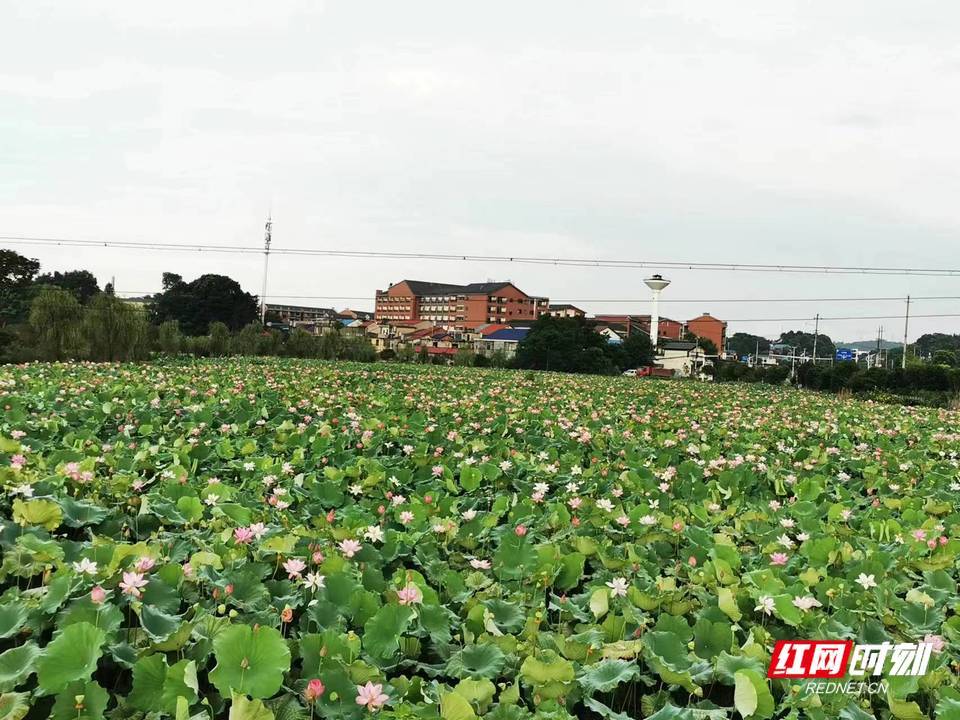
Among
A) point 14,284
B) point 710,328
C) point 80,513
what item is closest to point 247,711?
point 80,513

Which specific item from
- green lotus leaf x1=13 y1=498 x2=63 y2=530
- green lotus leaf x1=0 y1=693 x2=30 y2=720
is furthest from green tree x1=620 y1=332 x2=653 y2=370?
green lotus leaf x1=0 y1=693 x2=30 y2=720

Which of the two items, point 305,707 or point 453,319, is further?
point 453,319

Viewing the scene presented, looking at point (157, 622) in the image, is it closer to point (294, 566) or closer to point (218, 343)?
point (294, 566)

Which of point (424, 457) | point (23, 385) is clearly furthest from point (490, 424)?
point (23, 385)

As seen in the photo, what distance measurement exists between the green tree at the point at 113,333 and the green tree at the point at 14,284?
12020 millimetres

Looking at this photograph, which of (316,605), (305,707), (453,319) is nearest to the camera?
(305,707)

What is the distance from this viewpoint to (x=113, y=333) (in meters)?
18.2

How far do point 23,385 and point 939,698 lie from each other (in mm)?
8673

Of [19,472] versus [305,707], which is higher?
[19,472]

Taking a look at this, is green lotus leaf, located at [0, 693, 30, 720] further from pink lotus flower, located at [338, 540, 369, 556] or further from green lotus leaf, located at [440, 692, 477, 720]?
pink lotus flower, located at [338, 540, 369, 556]

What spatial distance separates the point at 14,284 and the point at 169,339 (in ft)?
46.4

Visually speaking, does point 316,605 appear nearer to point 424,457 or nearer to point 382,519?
point 382,519

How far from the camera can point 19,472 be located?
10.2ft

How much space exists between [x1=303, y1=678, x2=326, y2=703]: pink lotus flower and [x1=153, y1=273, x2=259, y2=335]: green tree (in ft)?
157
